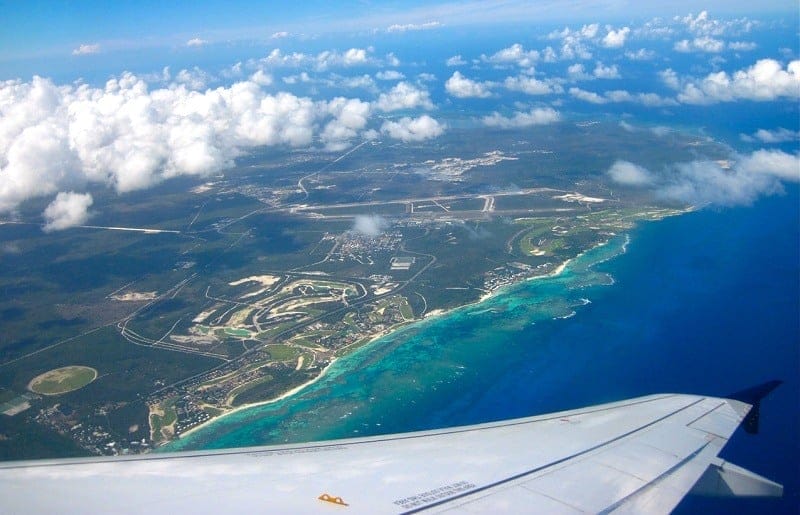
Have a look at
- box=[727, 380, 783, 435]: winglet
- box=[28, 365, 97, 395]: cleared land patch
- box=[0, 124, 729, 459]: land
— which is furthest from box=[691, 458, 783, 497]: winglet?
box=[28, 365, 97, 395]: cleared land patch

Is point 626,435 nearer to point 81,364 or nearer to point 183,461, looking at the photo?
point 183,461

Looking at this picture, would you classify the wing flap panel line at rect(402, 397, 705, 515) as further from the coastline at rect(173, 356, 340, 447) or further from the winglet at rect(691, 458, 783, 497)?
the coastline at rect(173, 356, 340, 447)

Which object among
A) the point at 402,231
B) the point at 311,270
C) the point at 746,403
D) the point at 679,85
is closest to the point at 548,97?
the point at 679,85

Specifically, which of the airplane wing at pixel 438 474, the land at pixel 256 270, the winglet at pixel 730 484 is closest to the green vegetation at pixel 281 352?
the land at pixel 256 270

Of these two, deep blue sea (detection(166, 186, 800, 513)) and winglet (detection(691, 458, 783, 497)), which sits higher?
winglet (detection(691, 458, 783, 497))

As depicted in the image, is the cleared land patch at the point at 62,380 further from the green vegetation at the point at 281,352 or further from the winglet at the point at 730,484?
the winglet at the point at 730,484

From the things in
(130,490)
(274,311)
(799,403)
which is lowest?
(799,403)
